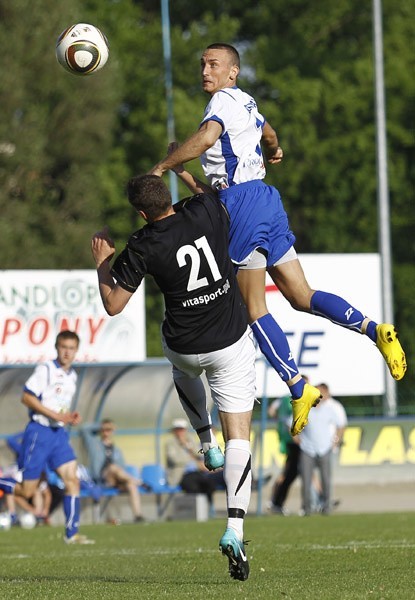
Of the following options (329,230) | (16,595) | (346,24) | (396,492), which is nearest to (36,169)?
(329,230)

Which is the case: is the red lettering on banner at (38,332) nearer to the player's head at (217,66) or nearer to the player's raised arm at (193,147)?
the player's head at (217,66)

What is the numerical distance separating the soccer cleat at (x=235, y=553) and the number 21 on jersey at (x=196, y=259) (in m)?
1.51

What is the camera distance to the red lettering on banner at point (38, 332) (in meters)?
24.8

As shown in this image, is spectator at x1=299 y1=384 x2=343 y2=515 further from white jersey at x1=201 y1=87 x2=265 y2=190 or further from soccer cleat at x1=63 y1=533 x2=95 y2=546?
white jersey at x1=201 y1=87 x2=265 y2=190

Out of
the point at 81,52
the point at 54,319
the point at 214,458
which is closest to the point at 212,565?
the point at 214,458

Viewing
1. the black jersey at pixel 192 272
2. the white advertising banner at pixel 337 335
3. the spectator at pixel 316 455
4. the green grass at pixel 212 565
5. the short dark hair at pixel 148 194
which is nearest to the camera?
the green grass at pixel 212 565

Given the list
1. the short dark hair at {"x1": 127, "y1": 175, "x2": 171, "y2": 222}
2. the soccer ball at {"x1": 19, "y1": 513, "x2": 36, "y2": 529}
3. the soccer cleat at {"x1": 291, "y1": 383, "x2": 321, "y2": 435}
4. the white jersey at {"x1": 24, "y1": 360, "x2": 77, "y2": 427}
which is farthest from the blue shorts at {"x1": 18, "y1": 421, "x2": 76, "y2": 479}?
the short dark hair at {"x1": 127, "y1": 175, "x2": 171, "y2": 222}

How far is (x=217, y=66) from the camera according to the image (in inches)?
373

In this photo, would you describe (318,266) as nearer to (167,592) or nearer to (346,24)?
(167,592)

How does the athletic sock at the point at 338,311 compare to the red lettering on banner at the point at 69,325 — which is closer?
the athletic sock at the point at 338,311

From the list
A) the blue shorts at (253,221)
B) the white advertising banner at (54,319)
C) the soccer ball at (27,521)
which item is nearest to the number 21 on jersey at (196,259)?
the blue shorts at (253,221)

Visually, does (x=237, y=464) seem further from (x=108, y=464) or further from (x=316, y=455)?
(x=108, y=464)

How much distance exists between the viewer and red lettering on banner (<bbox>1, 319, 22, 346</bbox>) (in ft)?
81.3

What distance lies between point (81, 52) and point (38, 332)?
1509cm
